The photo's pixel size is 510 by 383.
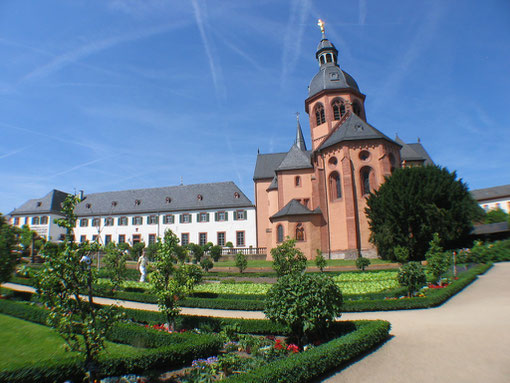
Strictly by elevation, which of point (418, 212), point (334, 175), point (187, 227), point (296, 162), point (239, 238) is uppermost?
point (296, 162)

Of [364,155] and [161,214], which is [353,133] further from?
[161,214]

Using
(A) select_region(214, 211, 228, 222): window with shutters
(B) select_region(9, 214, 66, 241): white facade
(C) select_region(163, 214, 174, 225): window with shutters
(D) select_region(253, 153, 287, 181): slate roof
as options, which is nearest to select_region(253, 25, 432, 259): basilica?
(D) select_region(253, 153, 287, 181): slate roof

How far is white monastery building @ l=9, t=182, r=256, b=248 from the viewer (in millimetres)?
48000

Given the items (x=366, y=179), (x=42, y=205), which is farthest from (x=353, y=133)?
(x=42, y=205)

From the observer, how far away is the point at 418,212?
82.9 ft

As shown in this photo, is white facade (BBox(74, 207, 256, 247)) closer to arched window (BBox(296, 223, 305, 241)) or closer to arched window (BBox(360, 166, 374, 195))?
arched window (BBox(296, 223, 305, 241))

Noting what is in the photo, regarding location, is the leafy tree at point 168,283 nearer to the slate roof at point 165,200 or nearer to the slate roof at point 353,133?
the slate roof at point 353,133

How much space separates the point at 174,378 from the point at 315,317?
11.5 feet

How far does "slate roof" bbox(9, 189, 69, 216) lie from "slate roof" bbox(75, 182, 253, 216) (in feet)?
15.5

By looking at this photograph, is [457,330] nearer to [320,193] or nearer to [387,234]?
[387,234]

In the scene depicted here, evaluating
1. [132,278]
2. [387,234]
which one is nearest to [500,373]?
[387,234]

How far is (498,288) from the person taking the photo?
14305 millimetres

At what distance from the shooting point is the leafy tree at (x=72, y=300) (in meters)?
5.01

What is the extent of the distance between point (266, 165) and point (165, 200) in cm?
Result: 1844
